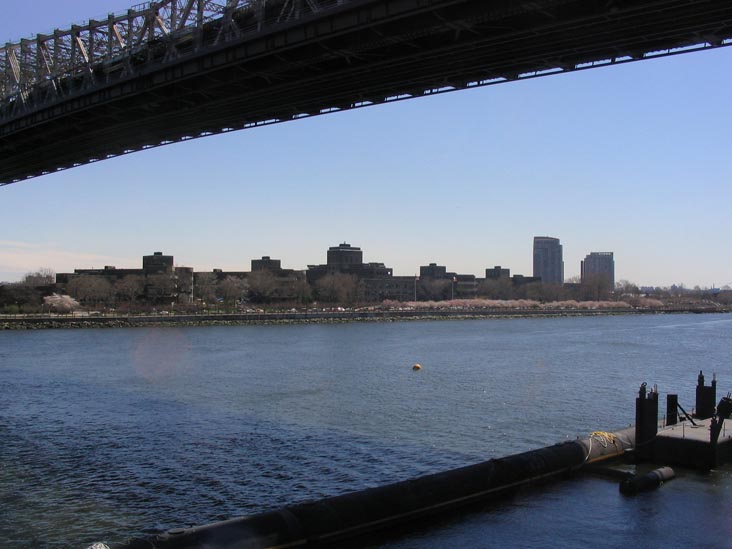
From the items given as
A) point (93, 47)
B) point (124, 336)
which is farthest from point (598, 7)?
point (124, 336)

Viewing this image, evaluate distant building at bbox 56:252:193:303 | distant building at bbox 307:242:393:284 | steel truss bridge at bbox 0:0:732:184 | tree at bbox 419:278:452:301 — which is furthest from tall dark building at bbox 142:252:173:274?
steel truss bridge at bbox 0:0:732:184

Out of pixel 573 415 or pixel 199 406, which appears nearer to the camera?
pixel 573 415

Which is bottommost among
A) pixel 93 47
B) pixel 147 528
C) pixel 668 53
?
pixel 147 528

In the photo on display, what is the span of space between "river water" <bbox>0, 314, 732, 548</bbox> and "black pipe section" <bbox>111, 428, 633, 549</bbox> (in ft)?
1.42

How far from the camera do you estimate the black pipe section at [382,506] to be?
11.3 m

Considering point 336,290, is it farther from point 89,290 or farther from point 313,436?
point 313,436

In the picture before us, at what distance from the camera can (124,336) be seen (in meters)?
72.9

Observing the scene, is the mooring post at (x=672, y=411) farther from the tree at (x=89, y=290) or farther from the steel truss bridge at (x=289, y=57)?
the tree at (x=89, y=290)

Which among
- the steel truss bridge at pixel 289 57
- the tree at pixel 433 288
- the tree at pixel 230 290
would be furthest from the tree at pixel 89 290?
the steel truss bridge at pixel 289 57

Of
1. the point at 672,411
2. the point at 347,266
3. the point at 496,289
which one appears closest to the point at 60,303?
the point at 347,266

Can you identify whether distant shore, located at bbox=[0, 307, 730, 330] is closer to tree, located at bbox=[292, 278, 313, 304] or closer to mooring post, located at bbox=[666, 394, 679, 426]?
tree, located at bbox=[292, 278, 313, 304]

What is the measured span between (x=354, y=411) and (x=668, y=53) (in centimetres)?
1629

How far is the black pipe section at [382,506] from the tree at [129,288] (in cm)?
11203

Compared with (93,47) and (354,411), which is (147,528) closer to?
(354,411)
